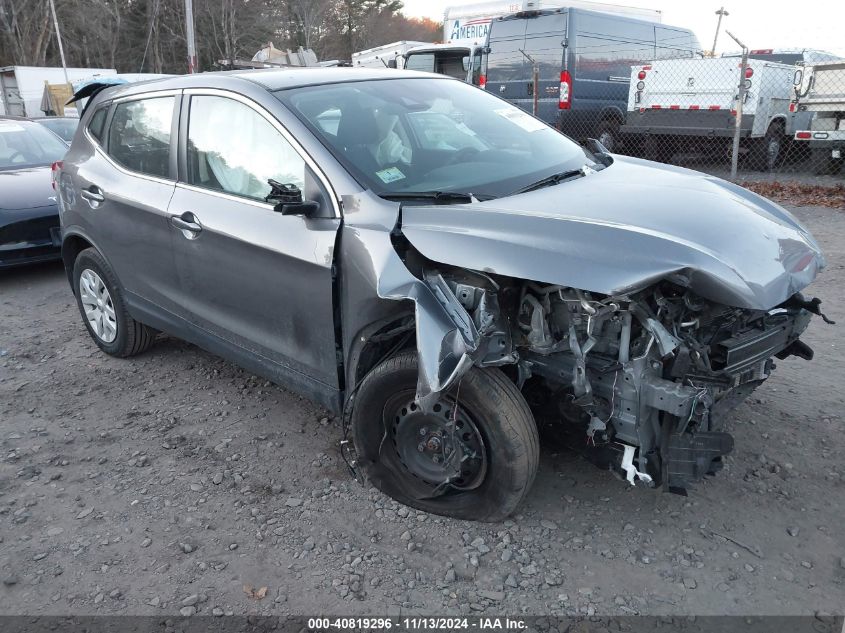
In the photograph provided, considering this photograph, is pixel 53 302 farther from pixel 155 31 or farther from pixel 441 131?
pixel 155 31

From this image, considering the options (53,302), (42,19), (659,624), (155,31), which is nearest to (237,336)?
(659,624)

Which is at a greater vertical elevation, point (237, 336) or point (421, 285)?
point (421, 285)

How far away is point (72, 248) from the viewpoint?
488 centimetres

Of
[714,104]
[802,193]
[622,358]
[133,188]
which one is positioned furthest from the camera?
[714,104]

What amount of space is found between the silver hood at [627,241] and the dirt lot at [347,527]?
99cm

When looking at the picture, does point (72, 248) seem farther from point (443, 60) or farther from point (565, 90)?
point (443, 60)

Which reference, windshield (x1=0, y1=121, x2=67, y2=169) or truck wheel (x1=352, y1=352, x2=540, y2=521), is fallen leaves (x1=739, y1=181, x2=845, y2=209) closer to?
truck wheel (x1=352, y1=352, x2=540, y2=521)

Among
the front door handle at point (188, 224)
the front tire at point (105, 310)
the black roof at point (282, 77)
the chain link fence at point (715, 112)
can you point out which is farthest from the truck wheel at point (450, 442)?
Result: the chain link fence at point (715, 112)

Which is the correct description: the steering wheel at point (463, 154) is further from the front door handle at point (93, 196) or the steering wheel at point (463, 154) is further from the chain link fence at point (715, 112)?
the chain link fence at point (715, 112)

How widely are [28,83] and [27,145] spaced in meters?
24.3

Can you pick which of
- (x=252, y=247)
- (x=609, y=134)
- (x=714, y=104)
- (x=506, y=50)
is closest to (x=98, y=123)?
(x=252, y=247)

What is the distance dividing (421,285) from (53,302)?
4972mm

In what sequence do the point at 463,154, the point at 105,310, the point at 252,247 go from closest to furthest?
the point at 252,247, the point at 463,154, the point at 105,310

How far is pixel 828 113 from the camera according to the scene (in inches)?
399
